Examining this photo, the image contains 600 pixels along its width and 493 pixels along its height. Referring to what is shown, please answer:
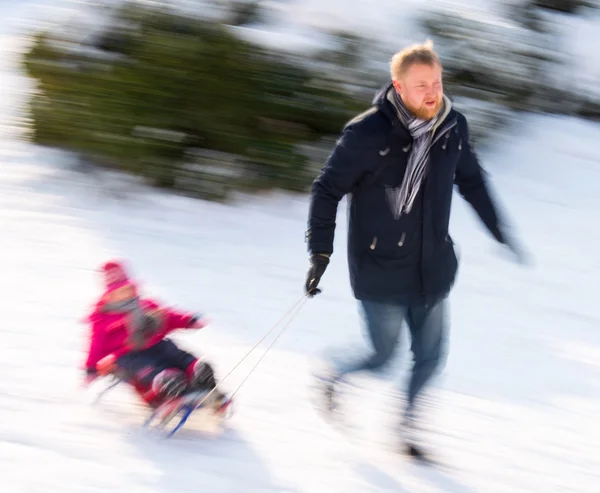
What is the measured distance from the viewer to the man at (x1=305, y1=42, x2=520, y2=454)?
312 cm

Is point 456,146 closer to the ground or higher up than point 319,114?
higher up

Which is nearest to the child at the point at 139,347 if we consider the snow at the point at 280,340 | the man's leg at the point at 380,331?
the snow at the point at 280,340

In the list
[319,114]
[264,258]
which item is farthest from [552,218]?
[264,258]

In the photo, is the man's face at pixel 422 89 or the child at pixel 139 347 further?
the child at pixel 139 347

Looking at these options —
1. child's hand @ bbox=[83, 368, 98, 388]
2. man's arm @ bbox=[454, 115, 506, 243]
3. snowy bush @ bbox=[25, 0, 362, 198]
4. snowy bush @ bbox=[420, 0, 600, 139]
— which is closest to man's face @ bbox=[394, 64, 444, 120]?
man's arm @ bbox=[454, 115, 506, 243]

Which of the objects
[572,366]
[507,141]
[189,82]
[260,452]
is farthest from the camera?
[507,141]

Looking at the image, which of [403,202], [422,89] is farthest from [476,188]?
[422,89]

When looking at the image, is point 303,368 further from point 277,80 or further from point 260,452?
point 277,80

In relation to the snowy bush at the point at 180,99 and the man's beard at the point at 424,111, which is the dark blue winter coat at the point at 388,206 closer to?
the man's beard at the point at 424,111

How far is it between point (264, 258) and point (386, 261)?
2568 mm

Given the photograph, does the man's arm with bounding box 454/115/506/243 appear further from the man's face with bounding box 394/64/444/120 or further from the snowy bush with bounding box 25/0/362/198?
the snowy bush with bounding box 25/0/362/198

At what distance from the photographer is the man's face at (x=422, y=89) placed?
3.05m

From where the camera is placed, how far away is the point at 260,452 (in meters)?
3.70

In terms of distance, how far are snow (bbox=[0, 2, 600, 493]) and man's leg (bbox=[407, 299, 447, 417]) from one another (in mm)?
375
